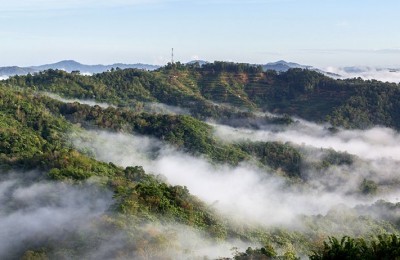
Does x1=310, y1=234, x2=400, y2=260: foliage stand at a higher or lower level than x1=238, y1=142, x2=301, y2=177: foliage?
higher

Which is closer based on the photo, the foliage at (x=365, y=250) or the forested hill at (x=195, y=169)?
the foliage at (x=365, y=250)

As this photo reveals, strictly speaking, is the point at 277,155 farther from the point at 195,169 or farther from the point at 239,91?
the point at 239,91

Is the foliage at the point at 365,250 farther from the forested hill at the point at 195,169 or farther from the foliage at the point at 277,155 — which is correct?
the foliage at the point at 277,155

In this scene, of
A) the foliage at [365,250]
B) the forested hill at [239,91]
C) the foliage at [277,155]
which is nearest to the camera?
the foliage at [365,250]

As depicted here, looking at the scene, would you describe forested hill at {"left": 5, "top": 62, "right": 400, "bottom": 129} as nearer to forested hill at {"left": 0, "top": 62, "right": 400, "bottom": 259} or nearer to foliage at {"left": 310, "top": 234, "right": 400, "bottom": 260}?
forested hill at {"left": 0, "top": 62, "right": 400, "bottom": 259}

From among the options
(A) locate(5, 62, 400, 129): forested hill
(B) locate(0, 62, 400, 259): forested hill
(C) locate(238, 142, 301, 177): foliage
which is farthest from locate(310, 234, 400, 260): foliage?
(A) locate(5, 62, 400, 129): forested hill

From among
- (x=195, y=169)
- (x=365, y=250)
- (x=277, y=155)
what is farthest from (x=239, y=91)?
(x=365, y=250)

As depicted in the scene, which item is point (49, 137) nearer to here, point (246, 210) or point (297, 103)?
point (246, 210)

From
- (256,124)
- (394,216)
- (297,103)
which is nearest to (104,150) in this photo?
(394,216)

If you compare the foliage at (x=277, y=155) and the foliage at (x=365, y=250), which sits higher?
the foliage at (x=365, y=250)

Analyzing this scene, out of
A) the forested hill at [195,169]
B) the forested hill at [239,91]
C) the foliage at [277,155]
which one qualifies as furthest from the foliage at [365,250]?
the forested hill at [239,91]

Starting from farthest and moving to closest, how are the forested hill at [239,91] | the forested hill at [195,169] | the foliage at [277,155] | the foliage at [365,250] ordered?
the forested hill at [239,91]
the foliage at [277,155]
the forested hill at [195,169]
the foliage at [365,250]
